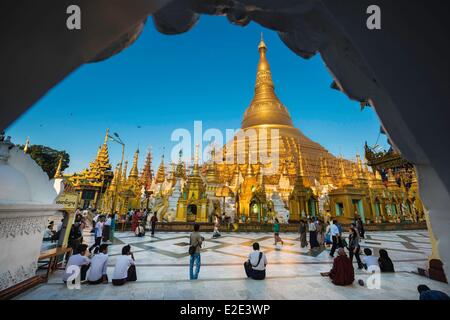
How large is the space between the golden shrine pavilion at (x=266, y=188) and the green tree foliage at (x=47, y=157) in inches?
396

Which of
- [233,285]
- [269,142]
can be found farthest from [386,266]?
[269,142]

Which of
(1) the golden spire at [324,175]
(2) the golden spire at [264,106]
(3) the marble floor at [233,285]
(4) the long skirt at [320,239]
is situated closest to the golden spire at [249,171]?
(1) the golden spire at [324,175]

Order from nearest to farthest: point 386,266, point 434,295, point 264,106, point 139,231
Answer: point 434,295, point 386,266, point 139,231, point 264,106

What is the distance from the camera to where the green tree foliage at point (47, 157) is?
28570mm

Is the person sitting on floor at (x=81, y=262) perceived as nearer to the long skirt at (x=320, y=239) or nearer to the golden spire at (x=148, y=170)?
the long skirt at (x=320, y=239)

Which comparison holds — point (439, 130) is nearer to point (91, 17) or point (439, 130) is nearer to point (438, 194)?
point (438, 194)

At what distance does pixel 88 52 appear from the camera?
→ 124 centimetres

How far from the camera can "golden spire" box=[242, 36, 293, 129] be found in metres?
32.5

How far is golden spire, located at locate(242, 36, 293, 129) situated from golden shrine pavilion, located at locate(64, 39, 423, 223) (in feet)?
0.61

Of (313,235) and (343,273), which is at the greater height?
(313,235)

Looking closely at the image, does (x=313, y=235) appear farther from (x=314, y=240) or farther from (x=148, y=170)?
(x=148, y=170)

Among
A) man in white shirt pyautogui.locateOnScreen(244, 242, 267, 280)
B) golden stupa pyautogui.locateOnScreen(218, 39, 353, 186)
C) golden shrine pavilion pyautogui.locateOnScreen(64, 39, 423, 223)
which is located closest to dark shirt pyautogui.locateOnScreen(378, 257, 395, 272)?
man in white shirt pyautogui.locateOnScreen(244, 242, 267, 280)

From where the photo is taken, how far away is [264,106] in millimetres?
33375

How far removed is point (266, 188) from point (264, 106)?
16.3m
